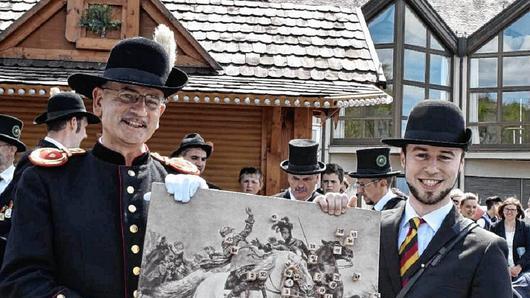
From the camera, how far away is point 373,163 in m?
6.77

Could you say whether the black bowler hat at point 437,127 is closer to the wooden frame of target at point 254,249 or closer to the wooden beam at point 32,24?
the wooden frame of target at point 254,249

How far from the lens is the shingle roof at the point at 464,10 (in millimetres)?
21031

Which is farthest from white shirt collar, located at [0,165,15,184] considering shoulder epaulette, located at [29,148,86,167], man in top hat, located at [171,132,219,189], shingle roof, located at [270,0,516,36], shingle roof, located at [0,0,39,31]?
shingle roof, located at [270,0,516,36]

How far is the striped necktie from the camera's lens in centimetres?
288

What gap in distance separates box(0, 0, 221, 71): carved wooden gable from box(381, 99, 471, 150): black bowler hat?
24.2 ft

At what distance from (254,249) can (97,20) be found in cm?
804

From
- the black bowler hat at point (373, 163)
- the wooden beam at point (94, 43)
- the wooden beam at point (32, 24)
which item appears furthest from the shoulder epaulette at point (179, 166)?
the wooden beam at point (32, 24)

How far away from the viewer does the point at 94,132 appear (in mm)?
9773

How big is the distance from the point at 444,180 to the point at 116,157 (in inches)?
49.4

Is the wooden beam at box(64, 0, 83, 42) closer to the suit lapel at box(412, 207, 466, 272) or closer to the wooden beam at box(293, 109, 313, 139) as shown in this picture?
the wooden beam at box(293, 109, 313, 139)

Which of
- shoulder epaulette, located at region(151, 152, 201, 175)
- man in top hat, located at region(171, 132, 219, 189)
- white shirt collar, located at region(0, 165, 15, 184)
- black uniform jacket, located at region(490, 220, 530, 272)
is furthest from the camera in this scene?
black uniform jacket, located at region(490, 220, 530, 272)

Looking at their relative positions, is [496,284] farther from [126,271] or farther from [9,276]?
[9,276]

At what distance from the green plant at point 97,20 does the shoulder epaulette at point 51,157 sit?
7602 mm

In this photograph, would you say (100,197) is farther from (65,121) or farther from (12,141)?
(12,141)
